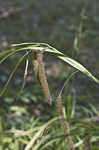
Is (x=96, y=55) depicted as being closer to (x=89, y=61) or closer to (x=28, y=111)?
(x=89, y=61)

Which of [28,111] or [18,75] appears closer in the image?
[28,111]

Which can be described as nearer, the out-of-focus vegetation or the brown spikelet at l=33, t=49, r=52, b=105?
the brown spikelet at l=33, t=49, r=52, b=105

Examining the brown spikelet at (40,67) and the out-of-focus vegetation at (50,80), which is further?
the out-of-focus vegetation at (50,80)

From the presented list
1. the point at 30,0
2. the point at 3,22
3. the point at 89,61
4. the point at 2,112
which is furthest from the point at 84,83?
the point at 30,0

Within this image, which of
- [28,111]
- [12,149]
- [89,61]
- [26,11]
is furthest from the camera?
[26,11]

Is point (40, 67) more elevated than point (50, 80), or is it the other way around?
point (50, 80)

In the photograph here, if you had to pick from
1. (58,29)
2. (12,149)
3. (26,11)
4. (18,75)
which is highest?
(26,11)

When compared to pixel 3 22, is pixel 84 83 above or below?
below

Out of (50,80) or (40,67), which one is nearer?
(40,67)
